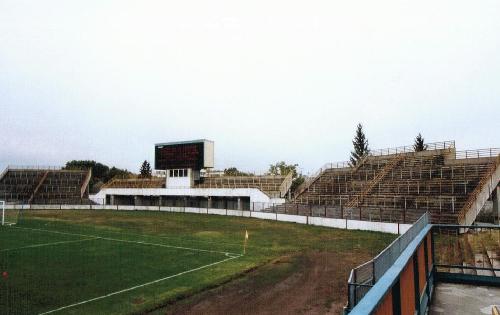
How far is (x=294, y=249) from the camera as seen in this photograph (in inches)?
923

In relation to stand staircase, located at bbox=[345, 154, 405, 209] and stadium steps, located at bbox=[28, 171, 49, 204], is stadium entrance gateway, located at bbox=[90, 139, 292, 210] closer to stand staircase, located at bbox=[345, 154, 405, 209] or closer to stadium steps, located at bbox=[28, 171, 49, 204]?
stand staircase, located at bbox=[345, 154, 405, 209]

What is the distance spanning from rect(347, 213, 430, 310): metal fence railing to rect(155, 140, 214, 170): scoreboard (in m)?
49.7

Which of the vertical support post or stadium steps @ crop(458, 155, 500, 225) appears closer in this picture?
the vertical support post

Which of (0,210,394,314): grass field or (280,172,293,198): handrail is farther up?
(280,172,293,198): handrail

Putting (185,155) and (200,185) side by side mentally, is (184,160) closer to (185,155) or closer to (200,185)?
(185,155)

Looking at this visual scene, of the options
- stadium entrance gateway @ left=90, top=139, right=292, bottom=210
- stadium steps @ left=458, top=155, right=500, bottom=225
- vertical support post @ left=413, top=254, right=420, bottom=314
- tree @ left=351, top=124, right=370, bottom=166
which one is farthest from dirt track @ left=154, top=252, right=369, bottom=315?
tree @ left=351, top=124, right=370, bottom=166

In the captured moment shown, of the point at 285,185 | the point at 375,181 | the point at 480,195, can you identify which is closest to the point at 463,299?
the point at 480,195

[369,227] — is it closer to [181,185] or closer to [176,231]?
[176,231]

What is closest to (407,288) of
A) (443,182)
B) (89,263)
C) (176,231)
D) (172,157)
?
(89,263)

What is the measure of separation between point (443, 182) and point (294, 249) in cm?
2433

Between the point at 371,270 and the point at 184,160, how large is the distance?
52999 millimetres

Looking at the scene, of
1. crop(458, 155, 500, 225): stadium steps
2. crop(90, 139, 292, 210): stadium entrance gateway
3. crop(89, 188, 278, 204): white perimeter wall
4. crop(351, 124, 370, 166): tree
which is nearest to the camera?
crop(458, 155, 500, 225): stadium steps

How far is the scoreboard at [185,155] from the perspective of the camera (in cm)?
5706

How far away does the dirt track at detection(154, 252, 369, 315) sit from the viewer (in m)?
12.2
